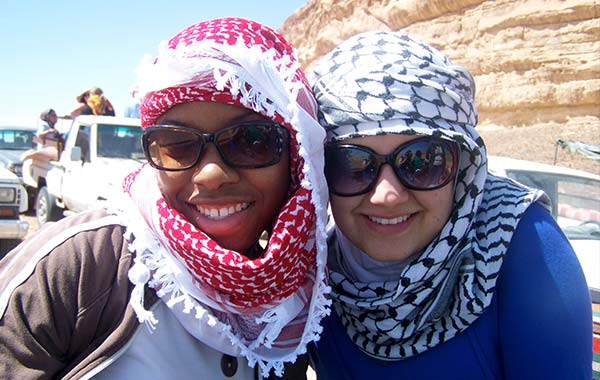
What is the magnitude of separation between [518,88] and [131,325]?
21328mm

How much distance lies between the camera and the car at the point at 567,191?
4262mm

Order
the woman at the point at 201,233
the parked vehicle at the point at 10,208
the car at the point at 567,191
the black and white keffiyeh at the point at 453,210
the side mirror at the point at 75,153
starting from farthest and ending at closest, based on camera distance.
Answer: the side mirror at the point at 75,153, the parked vehicle at the point at 10,208, the car at the point at 567,191, the black and white keffiyeh at the point at 453,210, the woman at the point at 201,233

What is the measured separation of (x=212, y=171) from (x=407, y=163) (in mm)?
616

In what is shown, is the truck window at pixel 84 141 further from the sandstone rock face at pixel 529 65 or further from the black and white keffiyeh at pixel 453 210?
the sandstone rock face at pixel 529 65

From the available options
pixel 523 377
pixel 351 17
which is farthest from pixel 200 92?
pixel 351 17

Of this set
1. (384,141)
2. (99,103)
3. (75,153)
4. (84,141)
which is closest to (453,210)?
(384,141)

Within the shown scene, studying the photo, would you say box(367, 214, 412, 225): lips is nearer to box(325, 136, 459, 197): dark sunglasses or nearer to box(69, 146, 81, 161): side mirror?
box(325, 136, 459, 197): dark sunglasses

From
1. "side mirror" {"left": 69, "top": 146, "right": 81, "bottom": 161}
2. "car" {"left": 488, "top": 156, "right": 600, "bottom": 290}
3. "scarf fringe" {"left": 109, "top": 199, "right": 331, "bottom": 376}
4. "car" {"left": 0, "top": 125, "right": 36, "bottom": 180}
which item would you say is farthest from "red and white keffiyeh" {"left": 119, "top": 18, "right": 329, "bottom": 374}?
"car" {"left": 0, "top": 125, "right": 36, "bottom": 180}

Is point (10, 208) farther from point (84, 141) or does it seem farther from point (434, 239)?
point (434, 239)

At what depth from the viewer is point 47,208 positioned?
8.99m

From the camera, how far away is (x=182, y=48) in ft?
5.13

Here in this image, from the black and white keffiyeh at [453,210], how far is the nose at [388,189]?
13cm

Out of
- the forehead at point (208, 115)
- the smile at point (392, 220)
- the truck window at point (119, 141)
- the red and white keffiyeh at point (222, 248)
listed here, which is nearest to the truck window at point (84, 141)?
the truck window at point (119, 141)

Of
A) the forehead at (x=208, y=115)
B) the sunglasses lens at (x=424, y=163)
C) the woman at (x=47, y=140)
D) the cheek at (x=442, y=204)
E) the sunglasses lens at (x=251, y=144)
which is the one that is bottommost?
the woman at (x=47, y=140)
